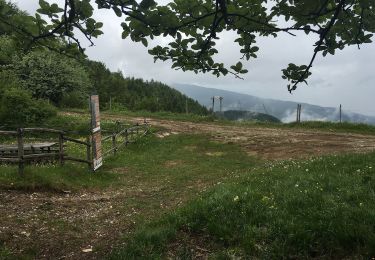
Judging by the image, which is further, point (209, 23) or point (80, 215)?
point (80, 215)

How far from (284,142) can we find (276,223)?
20018 mm

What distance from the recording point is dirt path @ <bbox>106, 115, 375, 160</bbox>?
23422mm

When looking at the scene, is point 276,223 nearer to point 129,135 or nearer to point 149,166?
point 149,166

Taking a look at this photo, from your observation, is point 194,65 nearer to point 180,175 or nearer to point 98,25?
point 98,25

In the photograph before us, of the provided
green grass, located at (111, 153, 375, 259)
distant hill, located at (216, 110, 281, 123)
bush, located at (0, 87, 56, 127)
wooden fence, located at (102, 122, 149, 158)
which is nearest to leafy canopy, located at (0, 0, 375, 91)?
green grass, located at (111, 153, 375, 259)

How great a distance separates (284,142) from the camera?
2755 centimetres

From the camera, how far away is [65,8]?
4.68m

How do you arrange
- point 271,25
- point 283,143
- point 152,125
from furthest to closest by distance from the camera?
point 152,125 < point 283,143 < point 271,25

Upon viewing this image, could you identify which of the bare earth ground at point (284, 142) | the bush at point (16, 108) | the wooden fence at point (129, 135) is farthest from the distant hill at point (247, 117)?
the bush at point (16, 108)

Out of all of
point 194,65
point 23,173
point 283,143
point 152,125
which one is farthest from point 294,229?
point 152,125

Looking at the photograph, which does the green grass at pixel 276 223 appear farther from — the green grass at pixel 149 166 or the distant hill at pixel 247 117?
the distant hill at pixel 247 117

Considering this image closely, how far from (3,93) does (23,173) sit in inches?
900

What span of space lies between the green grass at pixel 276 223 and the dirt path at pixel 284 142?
12.5 metres

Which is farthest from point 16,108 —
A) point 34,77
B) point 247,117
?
point 247,117
